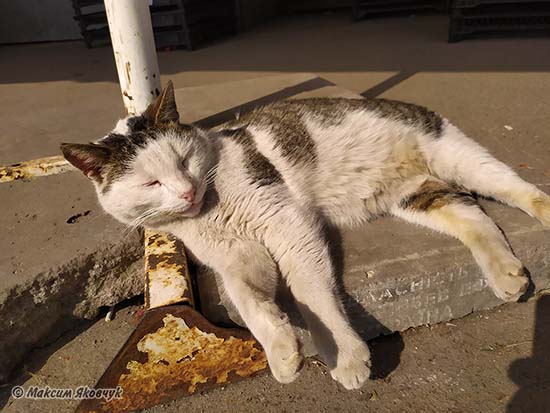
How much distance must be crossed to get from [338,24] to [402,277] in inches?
369

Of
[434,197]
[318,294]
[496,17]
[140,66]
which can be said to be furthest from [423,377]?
[496,17]

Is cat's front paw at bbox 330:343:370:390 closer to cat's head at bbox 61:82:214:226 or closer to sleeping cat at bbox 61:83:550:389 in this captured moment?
sleeping cat at bbox 61:83:550:389

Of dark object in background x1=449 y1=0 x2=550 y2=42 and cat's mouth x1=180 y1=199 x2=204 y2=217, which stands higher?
dark object in background x1=449 y1=0 x2=550 y2=42

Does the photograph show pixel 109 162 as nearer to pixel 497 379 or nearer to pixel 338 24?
pixel 497 379

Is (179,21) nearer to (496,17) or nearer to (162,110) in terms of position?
(496,17)

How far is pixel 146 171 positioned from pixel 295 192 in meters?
0.69

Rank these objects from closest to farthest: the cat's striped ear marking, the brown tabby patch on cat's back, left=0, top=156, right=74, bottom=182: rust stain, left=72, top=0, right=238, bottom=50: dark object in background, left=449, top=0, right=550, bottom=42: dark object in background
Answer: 1. the brown tabby patch on cat's back
2. the cat's striped ear marking
3. left=0, top=156, right=74, bottom=182: rust stain
4. left=449, top=0, right=550, bottom=42: dark object in background
5. left=72, top=0, right=238, bottom=50: dark object in background

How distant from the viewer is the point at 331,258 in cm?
199

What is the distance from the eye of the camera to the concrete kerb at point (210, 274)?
1928mm

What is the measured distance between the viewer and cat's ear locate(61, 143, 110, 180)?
165 cm

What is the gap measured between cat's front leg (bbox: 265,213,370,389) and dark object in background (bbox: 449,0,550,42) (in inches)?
246

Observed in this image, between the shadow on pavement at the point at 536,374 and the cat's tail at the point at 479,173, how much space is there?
0.48 metres

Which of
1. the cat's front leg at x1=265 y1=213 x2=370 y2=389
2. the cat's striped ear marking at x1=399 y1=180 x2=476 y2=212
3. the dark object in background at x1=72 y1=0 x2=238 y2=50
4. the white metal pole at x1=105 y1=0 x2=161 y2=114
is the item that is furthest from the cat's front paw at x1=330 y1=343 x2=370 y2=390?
the dark object in background at x1=72 y1=0 x2=238 y2=50

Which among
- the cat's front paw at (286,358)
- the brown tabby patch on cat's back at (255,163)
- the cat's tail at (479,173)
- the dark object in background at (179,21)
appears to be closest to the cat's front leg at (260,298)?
the cat's front paw at (286,358)
